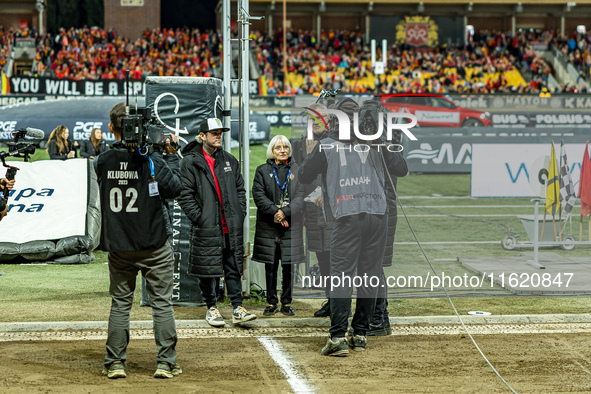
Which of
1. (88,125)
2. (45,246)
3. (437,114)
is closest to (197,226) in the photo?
(45,246)

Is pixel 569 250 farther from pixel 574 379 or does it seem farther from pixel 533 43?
pixel 533 43

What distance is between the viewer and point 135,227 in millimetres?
5789

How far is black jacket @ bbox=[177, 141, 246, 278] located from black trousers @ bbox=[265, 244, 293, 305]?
497 millimetres

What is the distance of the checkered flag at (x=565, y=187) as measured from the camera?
880cm

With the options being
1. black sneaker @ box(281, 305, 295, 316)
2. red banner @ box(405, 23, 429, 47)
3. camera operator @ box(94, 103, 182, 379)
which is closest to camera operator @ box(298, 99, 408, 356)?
black sneaker @ box(281, 305, 295, 316)

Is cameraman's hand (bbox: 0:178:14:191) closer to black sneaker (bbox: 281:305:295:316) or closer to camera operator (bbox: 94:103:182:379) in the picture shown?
camera operator (bbox: 94:103:182:379)

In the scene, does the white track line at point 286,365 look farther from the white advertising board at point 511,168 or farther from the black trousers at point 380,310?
the white advertising board at point 511,168

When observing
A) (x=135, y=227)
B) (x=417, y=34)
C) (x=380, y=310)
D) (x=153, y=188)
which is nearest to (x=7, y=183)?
(x=135, y=227)

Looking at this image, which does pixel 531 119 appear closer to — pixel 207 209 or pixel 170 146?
pixel 207 209

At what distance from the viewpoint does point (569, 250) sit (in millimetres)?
10609

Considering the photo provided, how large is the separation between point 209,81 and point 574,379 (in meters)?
4.85

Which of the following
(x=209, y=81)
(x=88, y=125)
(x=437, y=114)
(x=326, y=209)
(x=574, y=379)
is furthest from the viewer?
(x=88, y=125)

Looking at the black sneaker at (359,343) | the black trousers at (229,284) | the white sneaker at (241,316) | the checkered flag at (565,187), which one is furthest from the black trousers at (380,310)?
the checkered flag at (565,187)

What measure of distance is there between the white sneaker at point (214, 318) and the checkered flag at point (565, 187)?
4411 mm
